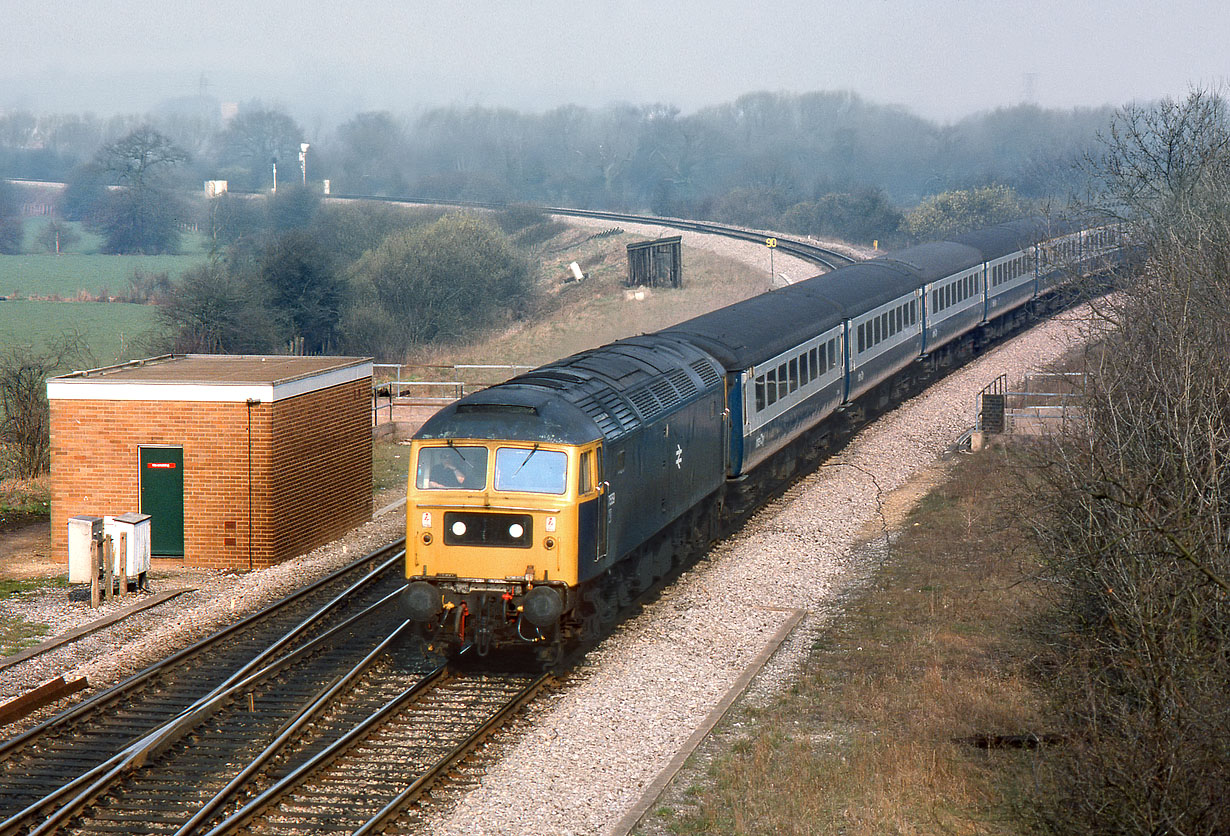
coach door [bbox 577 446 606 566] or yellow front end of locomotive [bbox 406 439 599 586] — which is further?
coach door [bbox 577 446 606 566]

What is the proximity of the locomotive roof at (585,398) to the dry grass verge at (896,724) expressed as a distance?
3494mm

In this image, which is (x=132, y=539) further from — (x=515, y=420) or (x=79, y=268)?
(x=79, y=268)

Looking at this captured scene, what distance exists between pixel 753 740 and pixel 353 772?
376 cm

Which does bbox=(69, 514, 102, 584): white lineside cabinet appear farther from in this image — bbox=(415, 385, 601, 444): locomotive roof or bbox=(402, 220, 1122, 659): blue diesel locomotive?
bbox=(415, 385, 601, 444): locomotive roof

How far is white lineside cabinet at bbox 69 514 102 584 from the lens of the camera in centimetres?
1822

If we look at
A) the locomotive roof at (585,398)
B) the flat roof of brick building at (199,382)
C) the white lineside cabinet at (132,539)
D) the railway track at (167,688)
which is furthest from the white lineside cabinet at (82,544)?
the locomotive roof at (585,398)

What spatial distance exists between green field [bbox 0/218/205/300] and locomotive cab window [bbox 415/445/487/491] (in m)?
70.9

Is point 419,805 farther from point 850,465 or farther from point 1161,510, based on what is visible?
point 850,465

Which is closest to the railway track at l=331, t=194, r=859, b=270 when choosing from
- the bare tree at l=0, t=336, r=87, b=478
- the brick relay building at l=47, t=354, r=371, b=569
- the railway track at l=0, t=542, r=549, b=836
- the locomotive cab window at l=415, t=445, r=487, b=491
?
the bare tree at l=0, t=336, r=87, b=478

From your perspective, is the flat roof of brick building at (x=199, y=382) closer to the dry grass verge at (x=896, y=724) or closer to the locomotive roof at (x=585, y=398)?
the locomotive roof at (x=585, y=398)

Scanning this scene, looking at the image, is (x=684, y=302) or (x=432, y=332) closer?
(x=684, y=302)

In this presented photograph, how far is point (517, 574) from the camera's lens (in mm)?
13391

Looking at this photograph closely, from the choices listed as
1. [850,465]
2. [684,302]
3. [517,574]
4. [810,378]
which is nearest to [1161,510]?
[517,574]

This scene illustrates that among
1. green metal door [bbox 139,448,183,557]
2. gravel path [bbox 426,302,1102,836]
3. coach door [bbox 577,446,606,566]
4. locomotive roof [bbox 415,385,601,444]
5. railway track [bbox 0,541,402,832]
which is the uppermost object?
locomotive roof [bbox 415,385,601,444]
